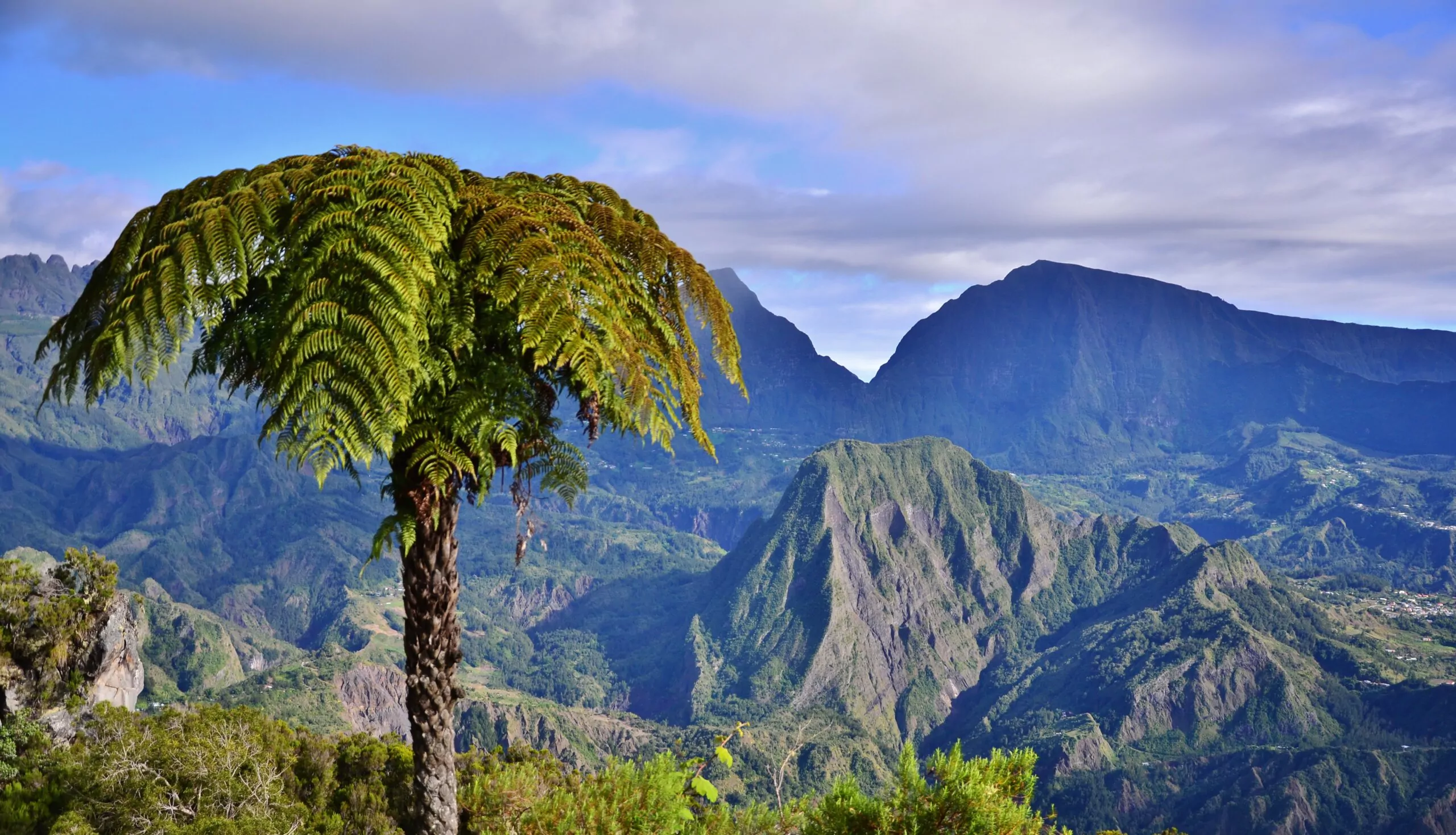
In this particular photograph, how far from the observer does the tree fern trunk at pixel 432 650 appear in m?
7.41

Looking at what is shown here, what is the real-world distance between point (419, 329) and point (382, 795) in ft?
28.7

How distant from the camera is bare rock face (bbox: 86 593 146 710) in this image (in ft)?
76.3

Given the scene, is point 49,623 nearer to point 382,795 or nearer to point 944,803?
point 382,795

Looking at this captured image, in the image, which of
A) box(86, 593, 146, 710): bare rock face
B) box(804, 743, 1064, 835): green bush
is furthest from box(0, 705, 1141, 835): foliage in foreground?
box(86, 593, 146, 710): bare rock face

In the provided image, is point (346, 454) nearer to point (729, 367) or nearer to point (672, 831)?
point (729, 367)

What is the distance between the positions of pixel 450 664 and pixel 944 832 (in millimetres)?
5066

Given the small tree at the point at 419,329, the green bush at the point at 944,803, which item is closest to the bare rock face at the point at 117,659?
the small tree at the point at 419,329

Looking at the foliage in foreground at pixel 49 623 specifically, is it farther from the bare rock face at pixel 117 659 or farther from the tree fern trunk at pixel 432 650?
the tree fern trunk at pixel 432 650

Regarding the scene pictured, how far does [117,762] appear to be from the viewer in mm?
12586

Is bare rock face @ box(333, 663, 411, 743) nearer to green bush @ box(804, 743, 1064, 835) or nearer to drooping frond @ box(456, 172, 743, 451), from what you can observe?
green bush @ box(804, 743, 1064, 835)

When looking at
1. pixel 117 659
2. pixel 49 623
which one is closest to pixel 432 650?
pixel 49 623

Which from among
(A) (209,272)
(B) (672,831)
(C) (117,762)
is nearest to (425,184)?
(A) (209,272)

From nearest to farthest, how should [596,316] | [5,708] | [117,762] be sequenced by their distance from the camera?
[596,316] < [117,762] < [5,708]

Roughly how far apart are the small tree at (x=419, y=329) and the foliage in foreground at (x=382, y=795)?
2411mm
